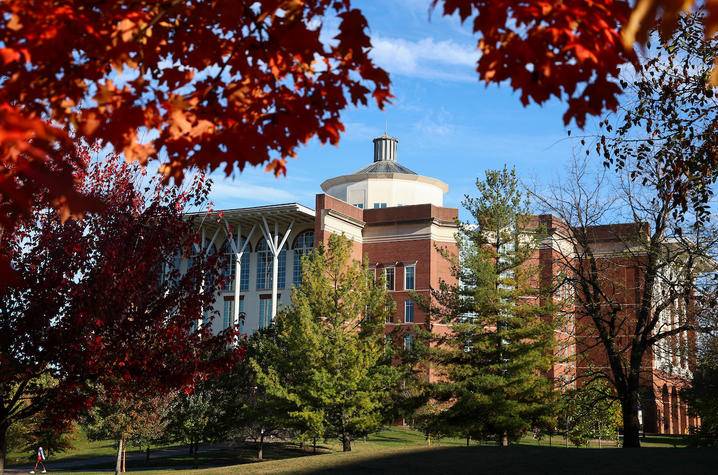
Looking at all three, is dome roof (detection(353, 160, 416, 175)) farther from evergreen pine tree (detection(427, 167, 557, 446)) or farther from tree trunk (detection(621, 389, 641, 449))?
tree trunk (detection(621, 389, 641, 449))

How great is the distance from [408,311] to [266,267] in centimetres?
1391

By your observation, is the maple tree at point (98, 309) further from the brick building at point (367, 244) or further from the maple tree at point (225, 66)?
the brick building at point (367, 244)

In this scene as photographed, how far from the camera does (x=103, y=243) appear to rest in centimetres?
1196

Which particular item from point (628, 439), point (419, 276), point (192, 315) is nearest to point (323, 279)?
point (628, 439)

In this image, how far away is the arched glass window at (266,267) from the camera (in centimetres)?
5931

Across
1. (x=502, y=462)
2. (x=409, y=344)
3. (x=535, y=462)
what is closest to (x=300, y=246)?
(x=409, y=344)

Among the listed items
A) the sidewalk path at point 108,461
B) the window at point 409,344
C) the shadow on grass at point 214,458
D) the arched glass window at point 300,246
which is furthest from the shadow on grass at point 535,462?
the arched glass window at point 300,246

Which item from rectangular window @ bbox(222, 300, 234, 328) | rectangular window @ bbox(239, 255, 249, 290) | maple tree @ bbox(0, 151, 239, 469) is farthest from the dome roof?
maple tree @ bbox(0, 151, 239, 469)

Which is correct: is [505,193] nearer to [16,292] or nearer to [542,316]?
[542,316]

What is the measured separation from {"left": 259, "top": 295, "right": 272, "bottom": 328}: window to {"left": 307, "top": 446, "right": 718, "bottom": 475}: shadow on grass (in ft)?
136

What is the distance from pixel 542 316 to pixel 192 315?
20432 millimetres

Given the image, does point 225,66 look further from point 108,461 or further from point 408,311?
point 408,311

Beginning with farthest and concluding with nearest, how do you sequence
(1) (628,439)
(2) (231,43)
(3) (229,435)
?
1. (3) (229,435)
2. (1) (628,439)
3. (2) (231,43)

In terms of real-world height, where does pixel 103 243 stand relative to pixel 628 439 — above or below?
above
